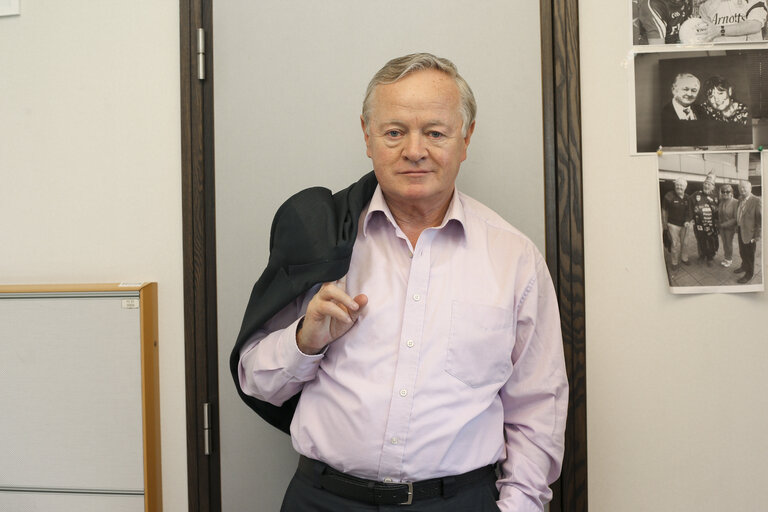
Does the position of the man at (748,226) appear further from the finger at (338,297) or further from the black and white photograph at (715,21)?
the finger at (338,297)

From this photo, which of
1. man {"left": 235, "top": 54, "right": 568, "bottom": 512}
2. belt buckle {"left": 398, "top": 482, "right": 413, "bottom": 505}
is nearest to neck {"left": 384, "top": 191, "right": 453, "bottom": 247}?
man {"left": 235, "top": 54, "right": 568, "bottom": 512}

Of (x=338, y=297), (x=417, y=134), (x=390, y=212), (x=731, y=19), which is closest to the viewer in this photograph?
(x=338, y=297)

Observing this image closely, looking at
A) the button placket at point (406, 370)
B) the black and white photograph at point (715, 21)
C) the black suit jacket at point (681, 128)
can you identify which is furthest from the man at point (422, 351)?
the black and white photograph at point (715, 21)

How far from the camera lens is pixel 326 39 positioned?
1.54m

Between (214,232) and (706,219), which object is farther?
(214,232)

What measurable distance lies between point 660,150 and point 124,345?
4.81 feet

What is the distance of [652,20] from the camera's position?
145 centimetres

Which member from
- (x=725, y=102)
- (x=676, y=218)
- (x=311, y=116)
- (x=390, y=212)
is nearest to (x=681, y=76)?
(x=725, y=102)

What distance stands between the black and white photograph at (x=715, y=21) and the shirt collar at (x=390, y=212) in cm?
70

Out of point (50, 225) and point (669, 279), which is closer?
point (669, 279)

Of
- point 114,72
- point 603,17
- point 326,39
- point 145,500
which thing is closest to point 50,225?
point 114,72

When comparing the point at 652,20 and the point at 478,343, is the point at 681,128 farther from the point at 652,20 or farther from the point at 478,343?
the point at 478,343

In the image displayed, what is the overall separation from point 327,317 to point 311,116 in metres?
0.64

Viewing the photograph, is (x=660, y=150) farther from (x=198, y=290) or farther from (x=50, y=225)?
(x=50, y=225)
